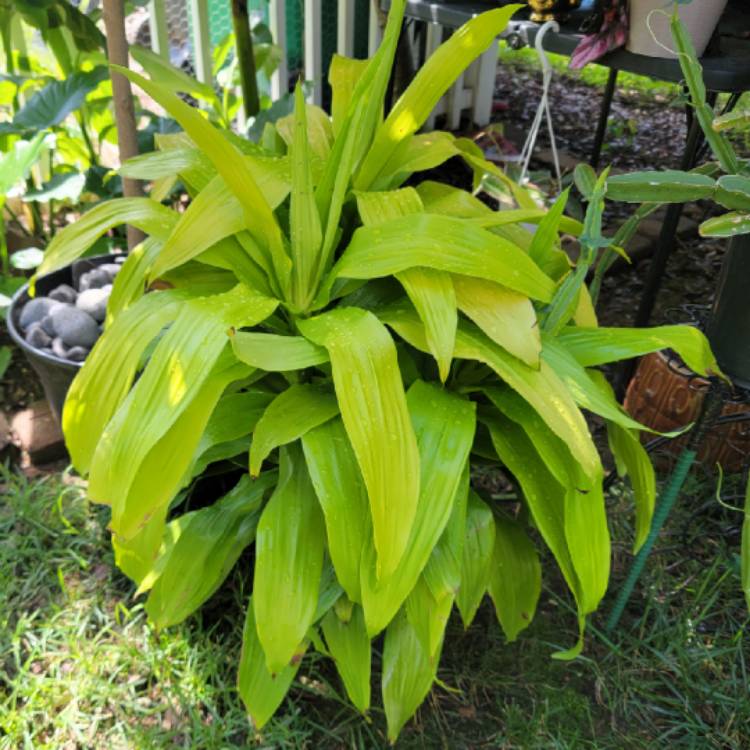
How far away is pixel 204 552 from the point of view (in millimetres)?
1184

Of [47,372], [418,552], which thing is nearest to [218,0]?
[47,372]

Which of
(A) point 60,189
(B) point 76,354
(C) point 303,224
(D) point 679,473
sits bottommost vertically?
(B) point 76,354

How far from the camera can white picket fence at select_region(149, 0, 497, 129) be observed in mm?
2320

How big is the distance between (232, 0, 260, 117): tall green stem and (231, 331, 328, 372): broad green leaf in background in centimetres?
115

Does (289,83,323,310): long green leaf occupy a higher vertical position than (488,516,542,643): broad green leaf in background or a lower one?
higher

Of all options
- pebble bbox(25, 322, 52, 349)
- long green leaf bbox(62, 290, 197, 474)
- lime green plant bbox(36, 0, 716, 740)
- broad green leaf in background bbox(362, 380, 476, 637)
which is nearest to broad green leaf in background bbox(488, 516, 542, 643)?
lime green plant bbox(36, 0, 716, 740)

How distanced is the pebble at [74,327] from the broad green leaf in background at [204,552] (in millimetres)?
690

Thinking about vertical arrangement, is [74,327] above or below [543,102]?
below

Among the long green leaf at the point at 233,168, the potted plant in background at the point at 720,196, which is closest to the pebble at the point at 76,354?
the long green leaf at the point at 233,168

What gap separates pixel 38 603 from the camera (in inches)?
57.1

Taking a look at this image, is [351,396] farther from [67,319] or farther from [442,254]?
[67,319]

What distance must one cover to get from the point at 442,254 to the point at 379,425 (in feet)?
0.86

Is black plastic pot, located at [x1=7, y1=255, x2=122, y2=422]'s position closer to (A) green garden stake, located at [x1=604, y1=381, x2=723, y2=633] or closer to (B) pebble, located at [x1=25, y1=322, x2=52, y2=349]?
(B) pebble, located at [x1=25, y1=322, x2=52, y2=349]

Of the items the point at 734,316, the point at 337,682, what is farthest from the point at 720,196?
the point at 337,682
